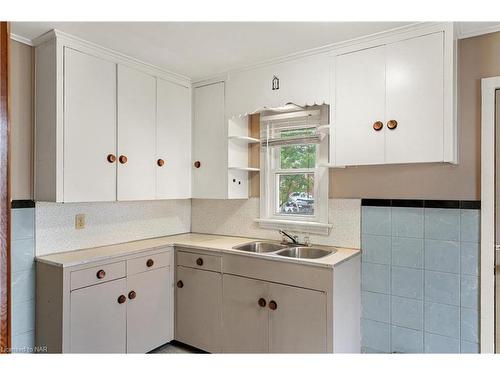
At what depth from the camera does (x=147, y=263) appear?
2.55 m

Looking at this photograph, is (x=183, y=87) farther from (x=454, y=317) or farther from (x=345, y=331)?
(x=454, y=317)

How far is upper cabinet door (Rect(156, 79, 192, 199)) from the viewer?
2816 millimetres

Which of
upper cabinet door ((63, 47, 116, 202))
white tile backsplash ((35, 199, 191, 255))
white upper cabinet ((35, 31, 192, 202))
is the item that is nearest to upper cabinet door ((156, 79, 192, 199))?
white upper cabinet ((35, 31, 192, 202))

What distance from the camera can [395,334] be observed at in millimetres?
2361

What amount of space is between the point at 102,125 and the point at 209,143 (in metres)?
0.91

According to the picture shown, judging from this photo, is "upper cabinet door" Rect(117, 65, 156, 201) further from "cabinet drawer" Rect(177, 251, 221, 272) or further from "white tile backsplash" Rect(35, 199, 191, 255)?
"cabinet drawer" Rect(177, 251, 221, 272)

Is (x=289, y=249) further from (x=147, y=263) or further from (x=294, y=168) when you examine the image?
(x=147, y=263)

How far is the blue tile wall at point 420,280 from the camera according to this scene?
213cm

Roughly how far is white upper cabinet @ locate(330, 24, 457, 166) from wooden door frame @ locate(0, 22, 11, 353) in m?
→ 1.98

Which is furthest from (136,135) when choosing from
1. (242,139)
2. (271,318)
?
(271,318)

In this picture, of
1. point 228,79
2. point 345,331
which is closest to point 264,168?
point 228,79

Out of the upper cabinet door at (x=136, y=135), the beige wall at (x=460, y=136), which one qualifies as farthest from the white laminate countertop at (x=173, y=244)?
the beige wall at (x=460, y=136)

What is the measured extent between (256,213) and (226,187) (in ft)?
1.25

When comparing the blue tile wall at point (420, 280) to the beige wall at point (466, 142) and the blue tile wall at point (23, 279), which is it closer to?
the beige wall at point (466, 142)
